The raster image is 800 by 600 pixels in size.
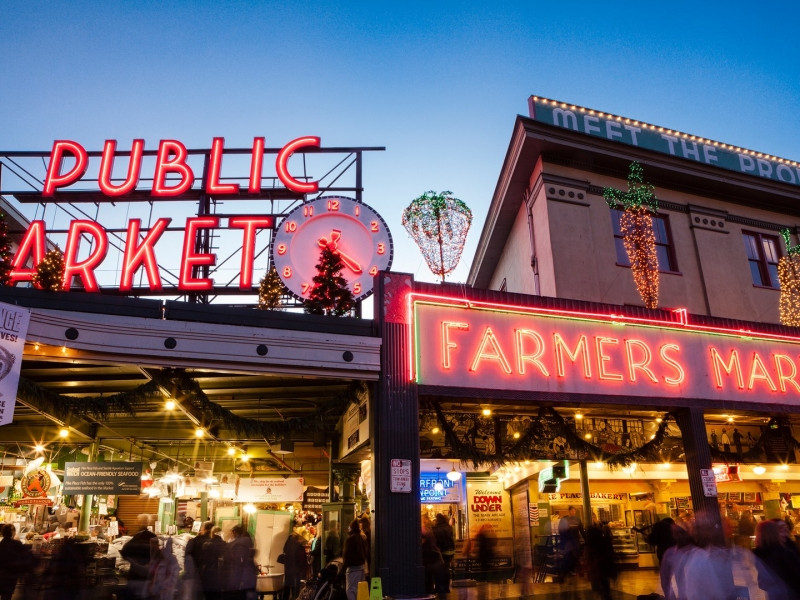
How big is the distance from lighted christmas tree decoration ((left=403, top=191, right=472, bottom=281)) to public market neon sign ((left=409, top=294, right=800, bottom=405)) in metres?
3.70

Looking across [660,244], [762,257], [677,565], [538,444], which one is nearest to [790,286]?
[762,257]

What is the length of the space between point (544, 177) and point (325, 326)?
9.43 metres

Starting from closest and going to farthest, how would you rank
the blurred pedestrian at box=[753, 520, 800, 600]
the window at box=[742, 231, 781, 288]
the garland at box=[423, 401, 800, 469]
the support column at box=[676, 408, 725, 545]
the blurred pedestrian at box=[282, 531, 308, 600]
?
the blurred pedestrian at box=[753, 520, 800, 600] → the garland at box=[423, 401, 800, 469] → the support column at box=[676, 408, 725, 545] → the blurred pedestrian at box=[282, 531, 308, 600] → the window at box=[742, 231, 781, 288]

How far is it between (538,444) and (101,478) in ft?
37.7

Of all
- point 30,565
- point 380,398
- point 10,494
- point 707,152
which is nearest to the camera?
point 30,565

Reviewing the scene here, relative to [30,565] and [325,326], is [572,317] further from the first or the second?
[30,565]

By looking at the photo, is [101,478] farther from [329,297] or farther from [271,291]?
[329,297]

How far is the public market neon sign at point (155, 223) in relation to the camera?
20469 millimetres

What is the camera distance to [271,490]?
19.0m

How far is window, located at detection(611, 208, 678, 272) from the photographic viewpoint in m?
17.9

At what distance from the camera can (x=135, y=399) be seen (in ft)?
35.0

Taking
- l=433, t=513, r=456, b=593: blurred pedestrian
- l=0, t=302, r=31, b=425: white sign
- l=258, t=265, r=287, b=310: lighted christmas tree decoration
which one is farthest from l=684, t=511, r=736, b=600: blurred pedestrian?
l=258, t=265, r=287, b=310: lighted christmas tree decoration

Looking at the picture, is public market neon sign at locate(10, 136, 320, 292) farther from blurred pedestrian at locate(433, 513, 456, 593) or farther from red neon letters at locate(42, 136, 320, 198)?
blurred pedestrian at locate(433, 513, 456, 593)

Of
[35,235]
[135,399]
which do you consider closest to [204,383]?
[135,399]
